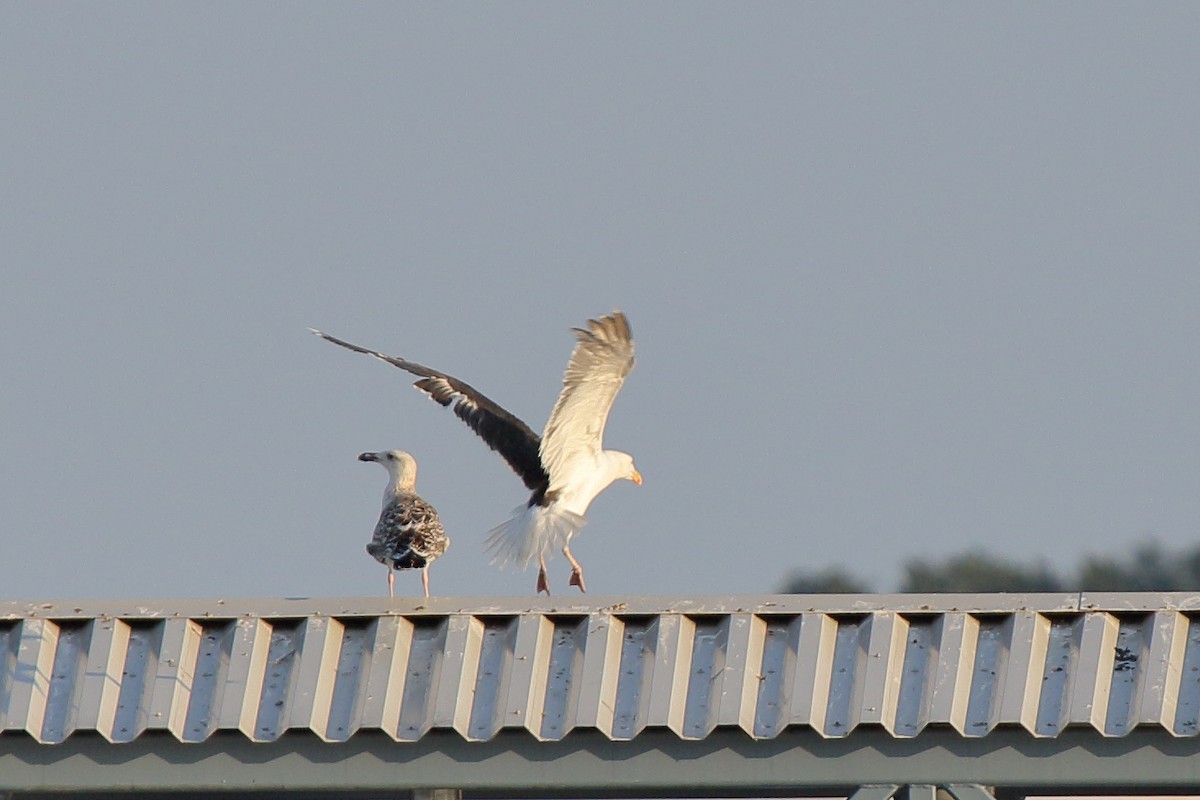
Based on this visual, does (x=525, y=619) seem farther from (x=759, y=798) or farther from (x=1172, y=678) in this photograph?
(x=1172, y=678)

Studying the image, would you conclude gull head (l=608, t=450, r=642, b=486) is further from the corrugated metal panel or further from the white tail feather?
the corrugated metal panel

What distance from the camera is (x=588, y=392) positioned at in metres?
15.6

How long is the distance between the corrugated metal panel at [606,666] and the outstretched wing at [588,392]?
5.78 m

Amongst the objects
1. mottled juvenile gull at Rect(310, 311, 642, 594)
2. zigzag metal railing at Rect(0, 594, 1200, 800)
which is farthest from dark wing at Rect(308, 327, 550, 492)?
zigzag metal railing at Rect(0, 594, 1200, 800)

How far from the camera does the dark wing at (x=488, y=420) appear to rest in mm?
16516

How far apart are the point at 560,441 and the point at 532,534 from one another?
2.93ft

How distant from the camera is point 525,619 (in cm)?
950

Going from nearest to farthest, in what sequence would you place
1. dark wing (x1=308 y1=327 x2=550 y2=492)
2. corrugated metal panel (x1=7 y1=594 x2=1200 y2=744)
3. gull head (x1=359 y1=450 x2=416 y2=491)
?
corrugated metal panel (x1=7 y1=594 x2=1200 y2=744), gull head (x1=359 y1=450 x2=416 y2=491), dark wing (x1=308 y1=327 x2=550 y2=492)

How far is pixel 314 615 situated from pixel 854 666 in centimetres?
243

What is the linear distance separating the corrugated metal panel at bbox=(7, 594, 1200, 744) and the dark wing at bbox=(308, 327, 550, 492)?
→ 6913 millimetres

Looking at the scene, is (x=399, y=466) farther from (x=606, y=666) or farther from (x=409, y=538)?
(x=606, y=666)

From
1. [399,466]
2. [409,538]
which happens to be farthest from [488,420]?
[409,538]

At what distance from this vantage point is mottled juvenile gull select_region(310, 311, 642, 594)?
50.0 ft

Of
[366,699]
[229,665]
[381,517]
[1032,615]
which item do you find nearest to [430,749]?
[366,699]
